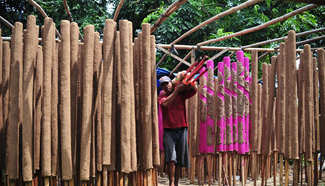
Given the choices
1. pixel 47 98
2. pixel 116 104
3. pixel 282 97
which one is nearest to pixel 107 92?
pixel 116 104

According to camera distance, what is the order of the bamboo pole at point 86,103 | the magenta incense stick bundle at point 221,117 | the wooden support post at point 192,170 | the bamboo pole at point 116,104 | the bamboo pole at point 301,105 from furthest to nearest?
the wooden support post at point 192,170
the magenta incense stick bundle at point 221,117
the bamboo pole at point 301,105
the bamboo pole at point 116,104
the bamboo pole at point 86,103

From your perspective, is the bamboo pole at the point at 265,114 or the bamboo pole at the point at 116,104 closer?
the bamboo pole at the point at 116,104

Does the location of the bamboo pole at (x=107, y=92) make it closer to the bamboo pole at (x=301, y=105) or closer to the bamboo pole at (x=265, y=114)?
the bamboo pole at (x=301, y=105)

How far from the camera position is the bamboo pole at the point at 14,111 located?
367 centimetres

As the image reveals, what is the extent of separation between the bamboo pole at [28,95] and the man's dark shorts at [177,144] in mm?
2159

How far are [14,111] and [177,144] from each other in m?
2.48

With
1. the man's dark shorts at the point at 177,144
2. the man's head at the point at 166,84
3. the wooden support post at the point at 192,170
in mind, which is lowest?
the wooden support post at the point at 192,170

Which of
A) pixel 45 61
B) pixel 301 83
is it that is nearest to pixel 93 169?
pixel 45 61

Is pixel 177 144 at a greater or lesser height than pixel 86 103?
lesser

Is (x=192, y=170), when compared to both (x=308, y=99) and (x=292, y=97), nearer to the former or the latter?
(x=308, y=99)

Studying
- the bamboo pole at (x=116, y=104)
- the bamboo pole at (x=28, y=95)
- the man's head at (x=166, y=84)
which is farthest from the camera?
the man's head at (x=166, y=84)

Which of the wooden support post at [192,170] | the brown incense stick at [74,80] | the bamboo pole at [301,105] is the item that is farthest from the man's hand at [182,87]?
the wooden support post at [192,170]

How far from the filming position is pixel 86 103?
374 centimetres

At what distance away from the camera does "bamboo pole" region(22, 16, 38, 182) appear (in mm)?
3576
